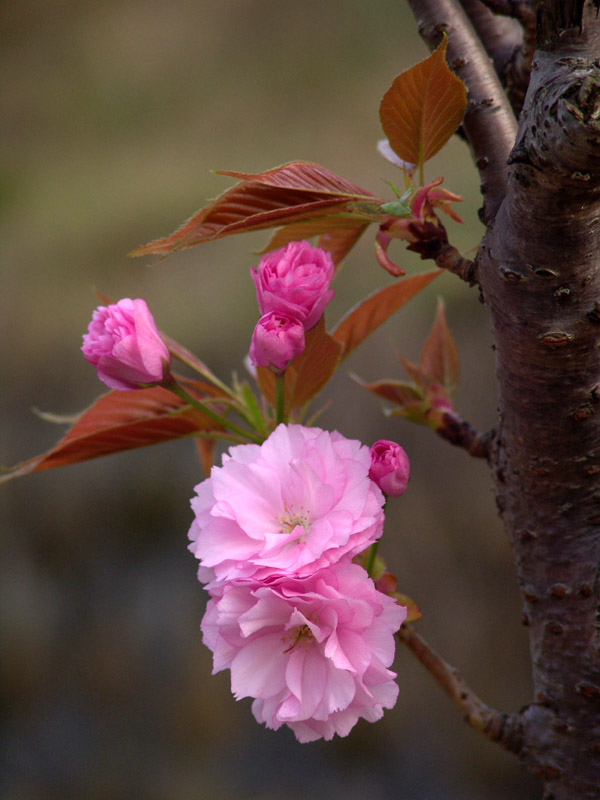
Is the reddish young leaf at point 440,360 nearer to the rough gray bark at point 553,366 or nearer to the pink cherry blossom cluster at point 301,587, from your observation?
the rough gray bark at point 553,366

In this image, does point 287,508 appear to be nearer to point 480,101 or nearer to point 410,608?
point 410,608

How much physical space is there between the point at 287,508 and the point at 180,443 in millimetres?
961

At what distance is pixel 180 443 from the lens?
124 centimetres

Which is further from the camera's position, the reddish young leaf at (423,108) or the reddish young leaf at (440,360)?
the reddish young leaf at (440,360)

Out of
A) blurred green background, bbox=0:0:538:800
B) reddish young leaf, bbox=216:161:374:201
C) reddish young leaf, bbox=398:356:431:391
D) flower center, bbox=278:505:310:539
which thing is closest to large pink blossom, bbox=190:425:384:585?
flower center, bbox=278:505:310:539

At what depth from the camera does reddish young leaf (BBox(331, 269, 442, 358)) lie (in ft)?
1.43

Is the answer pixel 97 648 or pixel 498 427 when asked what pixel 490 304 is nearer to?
pixel 498 427

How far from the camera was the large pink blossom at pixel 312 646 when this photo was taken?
27 centimetres

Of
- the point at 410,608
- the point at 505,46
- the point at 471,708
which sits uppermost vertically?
the point at 505,46

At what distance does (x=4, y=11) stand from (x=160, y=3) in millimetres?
326

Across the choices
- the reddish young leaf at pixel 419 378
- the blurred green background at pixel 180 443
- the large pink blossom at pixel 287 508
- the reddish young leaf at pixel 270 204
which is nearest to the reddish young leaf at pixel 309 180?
the reddish young leaf at pixel 270 204

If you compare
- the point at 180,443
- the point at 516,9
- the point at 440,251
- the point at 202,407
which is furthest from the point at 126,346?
the point at 180,443

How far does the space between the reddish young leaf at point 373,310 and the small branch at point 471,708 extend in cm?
18

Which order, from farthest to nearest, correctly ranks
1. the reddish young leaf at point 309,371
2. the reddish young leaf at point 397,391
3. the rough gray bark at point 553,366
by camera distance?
the reddish young leaf at point 397,391 < the reddish young leaf at point 309,371 < the rough gray bark at point 553,366
